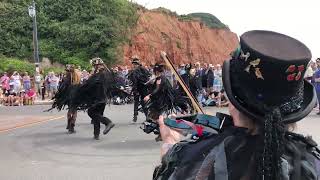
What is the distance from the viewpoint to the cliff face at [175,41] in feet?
182

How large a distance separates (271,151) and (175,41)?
61806mm

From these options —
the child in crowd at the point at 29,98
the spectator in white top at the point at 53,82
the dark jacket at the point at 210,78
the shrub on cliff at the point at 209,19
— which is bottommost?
the child in crowd at the point at 29,98

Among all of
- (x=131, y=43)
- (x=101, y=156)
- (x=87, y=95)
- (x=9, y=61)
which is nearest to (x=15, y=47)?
(x=9, y=61)

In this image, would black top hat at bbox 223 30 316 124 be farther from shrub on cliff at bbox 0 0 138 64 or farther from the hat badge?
shrub on cliff at bbox 0 0 138 64

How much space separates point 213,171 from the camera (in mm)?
2113

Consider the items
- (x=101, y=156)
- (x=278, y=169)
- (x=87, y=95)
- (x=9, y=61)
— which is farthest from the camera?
(x=9, y=61)

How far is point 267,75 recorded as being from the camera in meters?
2.08

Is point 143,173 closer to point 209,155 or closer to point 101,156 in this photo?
point 101,156

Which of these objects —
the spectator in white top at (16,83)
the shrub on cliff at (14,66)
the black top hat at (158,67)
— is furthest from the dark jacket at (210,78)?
the shrub on cliff at (14,66)

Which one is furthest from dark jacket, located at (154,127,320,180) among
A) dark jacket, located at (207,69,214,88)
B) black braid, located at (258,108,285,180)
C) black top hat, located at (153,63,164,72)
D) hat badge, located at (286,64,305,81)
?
dark jacket, located at (207,69,214,88)

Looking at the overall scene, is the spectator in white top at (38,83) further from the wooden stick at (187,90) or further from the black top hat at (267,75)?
the black top hat at (267,75)

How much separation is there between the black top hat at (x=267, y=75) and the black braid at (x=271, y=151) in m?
0.05

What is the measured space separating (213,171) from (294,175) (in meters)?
0.28

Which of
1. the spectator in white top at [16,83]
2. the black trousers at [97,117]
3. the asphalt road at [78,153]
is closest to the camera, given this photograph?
the asphalt road at [78,153]
